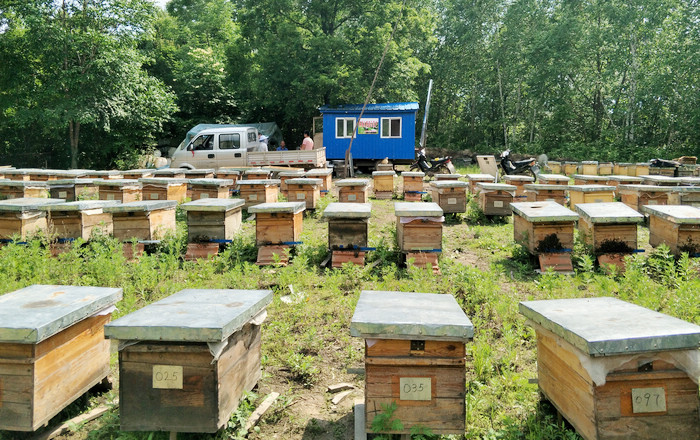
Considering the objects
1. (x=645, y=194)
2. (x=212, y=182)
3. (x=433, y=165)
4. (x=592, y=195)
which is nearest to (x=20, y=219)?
(x=212, y=182)

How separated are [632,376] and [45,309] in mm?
3223

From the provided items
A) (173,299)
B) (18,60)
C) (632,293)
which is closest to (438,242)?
(632,293)

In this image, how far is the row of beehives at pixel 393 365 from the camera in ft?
8.04

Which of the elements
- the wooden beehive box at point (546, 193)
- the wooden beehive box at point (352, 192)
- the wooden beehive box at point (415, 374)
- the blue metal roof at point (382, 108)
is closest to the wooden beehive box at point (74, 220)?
the wooden beehive box at point (352, 192)

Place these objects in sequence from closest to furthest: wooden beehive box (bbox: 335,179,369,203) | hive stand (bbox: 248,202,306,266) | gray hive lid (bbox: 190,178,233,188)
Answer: hive stand (bbox: 248,202,306,266) → gray hive lid (bbox: 190,178,233,188) → wooden beehive box (bbox: 335,179,369,203)

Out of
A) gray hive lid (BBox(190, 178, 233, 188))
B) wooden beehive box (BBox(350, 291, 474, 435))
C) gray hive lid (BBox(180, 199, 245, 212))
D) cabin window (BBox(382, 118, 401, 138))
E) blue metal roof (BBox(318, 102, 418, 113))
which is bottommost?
wooden beehive box (BBox(350, 291, 474, 435))

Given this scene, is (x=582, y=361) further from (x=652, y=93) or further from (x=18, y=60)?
(x=652, y=93)

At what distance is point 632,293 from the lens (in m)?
5.30

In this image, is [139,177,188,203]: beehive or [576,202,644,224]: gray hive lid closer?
[576,202,644,224]: gray hive lid

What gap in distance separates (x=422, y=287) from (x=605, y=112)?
81.5 feet

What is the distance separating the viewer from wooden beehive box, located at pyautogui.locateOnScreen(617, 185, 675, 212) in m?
8.30

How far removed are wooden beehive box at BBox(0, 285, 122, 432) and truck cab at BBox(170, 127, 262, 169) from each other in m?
13.4

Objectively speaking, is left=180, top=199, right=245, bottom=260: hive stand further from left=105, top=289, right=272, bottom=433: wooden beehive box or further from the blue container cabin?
the blue container cabin

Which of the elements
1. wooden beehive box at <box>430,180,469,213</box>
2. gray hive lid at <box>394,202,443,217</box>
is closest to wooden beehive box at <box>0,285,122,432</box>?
gray hive lid at <box>394,202,443,217</box>
